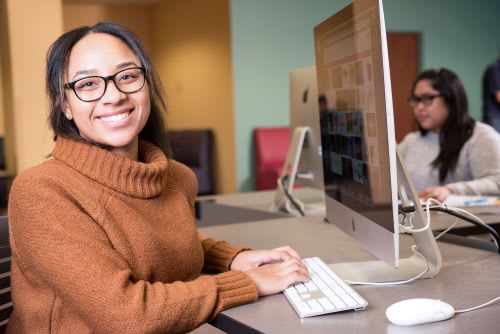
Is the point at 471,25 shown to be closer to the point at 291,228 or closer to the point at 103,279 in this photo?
the point at 291,228

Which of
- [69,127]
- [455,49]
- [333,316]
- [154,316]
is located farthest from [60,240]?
[455,49]

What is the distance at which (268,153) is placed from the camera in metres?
6.44

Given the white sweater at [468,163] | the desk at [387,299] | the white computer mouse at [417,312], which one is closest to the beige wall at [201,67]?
the white sweater at [468,163]

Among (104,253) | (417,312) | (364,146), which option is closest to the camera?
(417,312)

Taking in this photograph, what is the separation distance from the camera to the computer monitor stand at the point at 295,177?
8.46 feet

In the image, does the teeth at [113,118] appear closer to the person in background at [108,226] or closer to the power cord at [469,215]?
the person in background at [108,226]

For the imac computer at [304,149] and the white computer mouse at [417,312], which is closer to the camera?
the white computer mouse at [417,312]

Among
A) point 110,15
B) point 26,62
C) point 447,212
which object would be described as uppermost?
point 110,15

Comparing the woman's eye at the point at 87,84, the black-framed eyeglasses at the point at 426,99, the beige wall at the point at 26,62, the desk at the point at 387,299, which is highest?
the beige wall at the point at 26,62

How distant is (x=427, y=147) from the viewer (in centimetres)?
313

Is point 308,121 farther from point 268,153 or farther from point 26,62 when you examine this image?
point 268,153

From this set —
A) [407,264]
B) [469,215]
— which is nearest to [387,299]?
[407,264]

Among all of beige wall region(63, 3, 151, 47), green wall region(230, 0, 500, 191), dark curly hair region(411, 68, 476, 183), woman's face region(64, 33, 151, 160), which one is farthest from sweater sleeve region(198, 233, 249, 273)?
beige wall region(63, 3, 151, 47)

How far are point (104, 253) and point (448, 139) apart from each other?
2.18m
